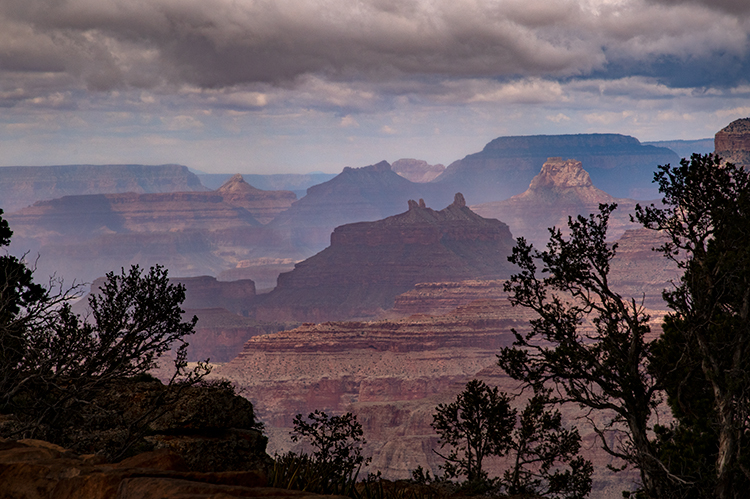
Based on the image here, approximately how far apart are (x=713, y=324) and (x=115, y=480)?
1567 cm

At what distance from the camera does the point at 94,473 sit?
8562mm

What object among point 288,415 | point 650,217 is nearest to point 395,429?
point 288,415

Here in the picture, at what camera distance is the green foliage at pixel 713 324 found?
18375mm

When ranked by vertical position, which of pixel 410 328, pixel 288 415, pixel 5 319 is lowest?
pixel 288 415

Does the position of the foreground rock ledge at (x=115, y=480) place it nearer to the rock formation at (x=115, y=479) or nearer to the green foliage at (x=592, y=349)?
the rock formation at (x=115, y=479)

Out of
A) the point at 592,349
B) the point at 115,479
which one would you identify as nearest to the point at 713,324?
the point at 592,349

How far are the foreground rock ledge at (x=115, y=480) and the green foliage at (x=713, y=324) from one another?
1301 cm

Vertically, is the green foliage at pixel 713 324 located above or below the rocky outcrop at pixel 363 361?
above

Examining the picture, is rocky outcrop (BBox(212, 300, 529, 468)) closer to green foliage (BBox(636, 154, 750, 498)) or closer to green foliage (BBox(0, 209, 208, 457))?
green foliage (BBox(636, 154, 750, 498))

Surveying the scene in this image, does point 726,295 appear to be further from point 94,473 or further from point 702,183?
point 94,473

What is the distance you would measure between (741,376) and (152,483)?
15712mm

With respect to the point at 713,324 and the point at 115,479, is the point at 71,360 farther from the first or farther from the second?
the point at 713,324

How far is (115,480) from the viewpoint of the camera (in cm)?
840

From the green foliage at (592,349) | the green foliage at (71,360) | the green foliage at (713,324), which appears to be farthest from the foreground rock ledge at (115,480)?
the green foliage at (713,324)
